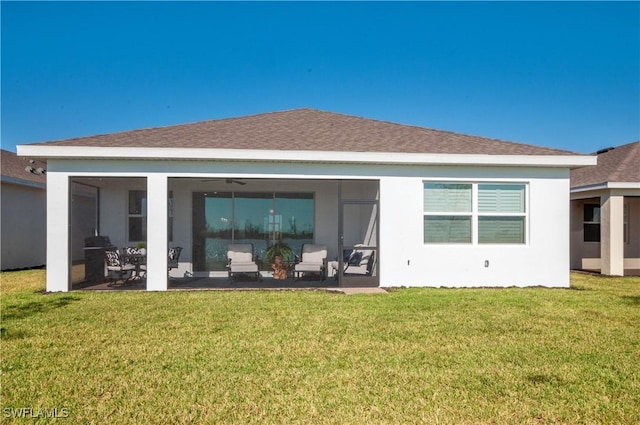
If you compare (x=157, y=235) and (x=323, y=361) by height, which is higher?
(x=157, y=235)

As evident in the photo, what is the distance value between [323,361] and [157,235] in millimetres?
6366

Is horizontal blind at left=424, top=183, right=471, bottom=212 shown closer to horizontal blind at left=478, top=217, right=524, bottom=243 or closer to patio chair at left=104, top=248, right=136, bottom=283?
horizontal blind at left=478, top=217, right=524, bottom=243

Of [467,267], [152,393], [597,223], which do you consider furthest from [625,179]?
[152,393]

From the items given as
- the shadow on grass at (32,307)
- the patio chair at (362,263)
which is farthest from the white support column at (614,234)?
the shadow on grass at (32,307)

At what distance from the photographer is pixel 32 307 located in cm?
770

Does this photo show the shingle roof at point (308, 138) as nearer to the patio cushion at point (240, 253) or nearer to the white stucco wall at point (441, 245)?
the white stucco wall at point (441, 245)

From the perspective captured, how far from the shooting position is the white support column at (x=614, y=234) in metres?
12.9

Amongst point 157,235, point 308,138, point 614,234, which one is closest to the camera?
point 157,235

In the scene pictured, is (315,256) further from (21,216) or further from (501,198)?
(21,216)

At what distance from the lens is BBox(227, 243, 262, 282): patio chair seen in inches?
446

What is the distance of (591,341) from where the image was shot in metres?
5.60

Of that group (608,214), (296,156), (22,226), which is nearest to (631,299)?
(608,214)

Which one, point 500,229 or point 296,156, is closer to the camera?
point 296,156

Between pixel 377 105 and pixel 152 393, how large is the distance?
2192 centimetres
